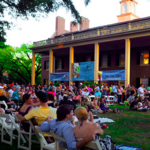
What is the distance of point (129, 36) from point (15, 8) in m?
15.1

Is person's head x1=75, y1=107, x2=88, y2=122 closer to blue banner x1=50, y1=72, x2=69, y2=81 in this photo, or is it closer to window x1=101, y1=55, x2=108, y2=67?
blue banner x1=50, y1=72, x2=69, y2=81

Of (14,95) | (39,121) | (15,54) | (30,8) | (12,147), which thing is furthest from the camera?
(15,54)

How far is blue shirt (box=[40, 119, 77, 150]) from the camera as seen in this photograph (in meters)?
2.95

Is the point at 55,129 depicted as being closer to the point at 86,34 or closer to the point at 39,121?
the point at 39,121

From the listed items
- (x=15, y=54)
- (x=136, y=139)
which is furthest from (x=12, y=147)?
(x=15, y=54)

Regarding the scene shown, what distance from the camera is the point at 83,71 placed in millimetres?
22875

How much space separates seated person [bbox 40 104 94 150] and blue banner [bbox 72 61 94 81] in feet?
61.2

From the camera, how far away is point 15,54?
39531 mm

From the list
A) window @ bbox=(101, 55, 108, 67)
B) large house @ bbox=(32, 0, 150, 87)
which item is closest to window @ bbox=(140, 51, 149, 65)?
large house @ bbox=(32, 0, 150, 87)

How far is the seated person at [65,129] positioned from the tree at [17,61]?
37153mm

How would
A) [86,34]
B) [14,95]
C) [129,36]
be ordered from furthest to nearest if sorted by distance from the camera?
[86,34]
[129,36]
[14,95]

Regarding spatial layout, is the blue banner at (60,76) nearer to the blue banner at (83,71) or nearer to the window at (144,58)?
the blue banner at (83,71)

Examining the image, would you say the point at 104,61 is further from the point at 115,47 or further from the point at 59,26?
the point at 59,26

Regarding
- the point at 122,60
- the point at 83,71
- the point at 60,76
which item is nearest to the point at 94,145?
the point at 83,71
